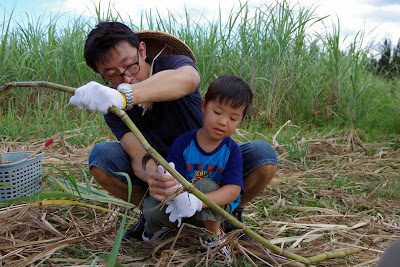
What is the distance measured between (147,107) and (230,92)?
0.48m

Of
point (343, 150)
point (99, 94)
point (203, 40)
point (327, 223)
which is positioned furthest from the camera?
point (203, 40)

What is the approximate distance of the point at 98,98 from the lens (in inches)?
48.6

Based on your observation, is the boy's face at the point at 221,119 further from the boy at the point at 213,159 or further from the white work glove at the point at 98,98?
the white work glove at the point at 98,98

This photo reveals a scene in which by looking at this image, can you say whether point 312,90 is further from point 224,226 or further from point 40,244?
point 40,244

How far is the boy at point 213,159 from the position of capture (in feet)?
4.98

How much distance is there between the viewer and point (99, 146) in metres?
1.82

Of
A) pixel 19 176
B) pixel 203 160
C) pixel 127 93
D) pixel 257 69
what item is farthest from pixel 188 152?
pixel 257 69

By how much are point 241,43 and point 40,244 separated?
10.6 feet

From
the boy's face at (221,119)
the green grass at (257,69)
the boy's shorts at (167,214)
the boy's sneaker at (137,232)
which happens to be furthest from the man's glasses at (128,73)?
the green grass at (257,69)

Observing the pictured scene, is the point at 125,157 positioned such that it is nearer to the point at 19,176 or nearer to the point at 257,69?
the point at 19,176

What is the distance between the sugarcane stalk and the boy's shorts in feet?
0.46

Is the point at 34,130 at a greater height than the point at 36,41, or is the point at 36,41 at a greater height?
the point at 36,41

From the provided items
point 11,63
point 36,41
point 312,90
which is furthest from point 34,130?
point 312,90

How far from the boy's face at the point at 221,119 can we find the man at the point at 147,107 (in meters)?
0.13
